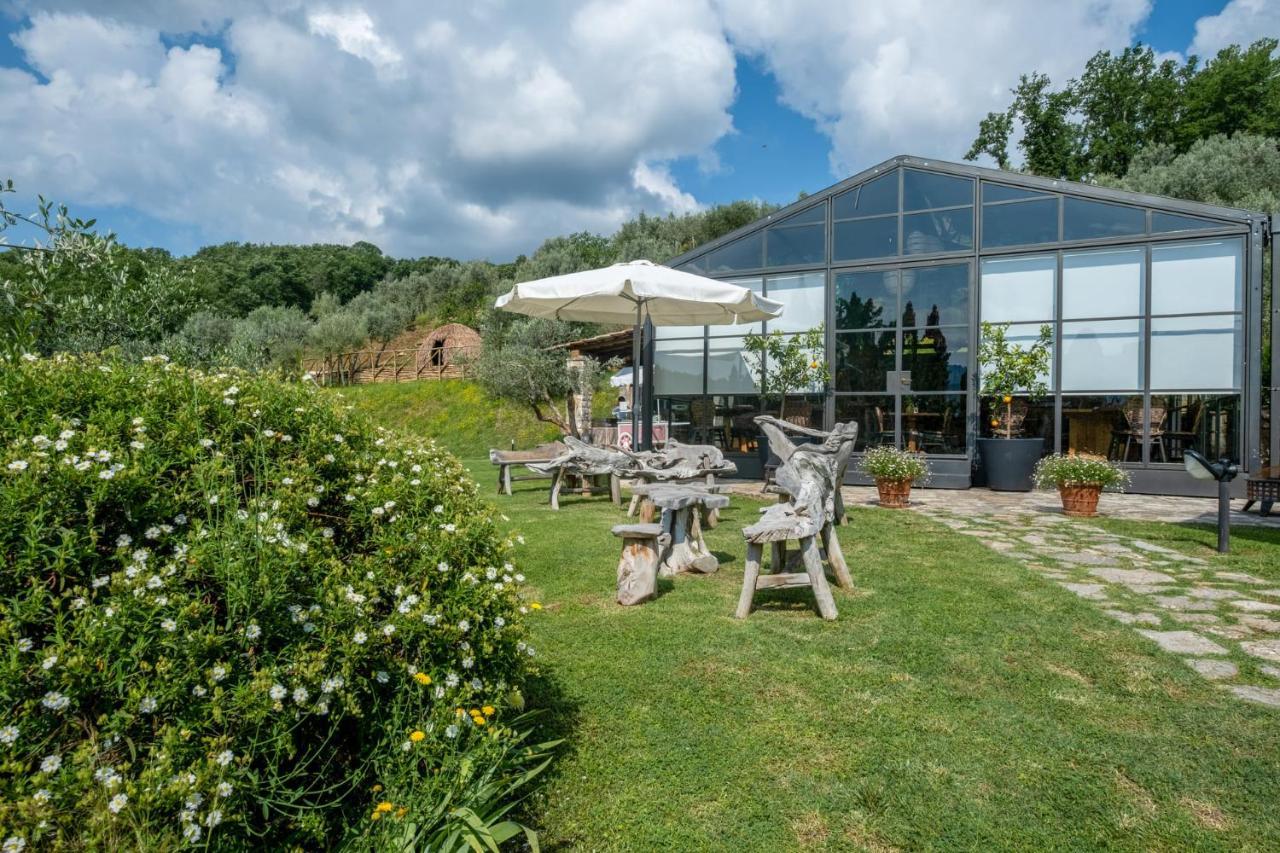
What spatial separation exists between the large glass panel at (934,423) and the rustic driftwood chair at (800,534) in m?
6.43

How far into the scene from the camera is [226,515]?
170 cm

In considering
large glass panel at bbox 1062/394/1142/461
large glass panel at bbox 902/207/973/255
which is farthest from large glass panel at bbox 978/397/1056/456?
large glass panel at bbox 902/207/973/255

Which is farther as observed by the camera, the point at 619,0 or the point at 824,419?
the point at 824,419

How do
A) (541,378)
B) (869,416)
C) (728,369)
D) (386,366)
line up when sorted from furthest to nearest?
(386,366), (541,378), (728,369), (869,416)

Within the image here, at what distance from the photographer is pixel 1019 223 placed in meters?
10.3

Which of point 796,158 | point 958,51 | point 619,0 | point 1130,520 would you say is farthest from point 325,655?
point 796,158

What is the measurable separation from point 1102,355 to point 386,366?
913 inches

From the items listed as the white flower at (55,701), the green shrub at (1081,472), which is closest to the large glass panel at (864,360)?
the green shrub at (1081,472)

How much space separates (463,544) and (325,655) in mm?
584

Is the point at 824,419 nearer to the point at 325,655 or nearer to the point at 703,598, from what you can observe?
the point at 703,598

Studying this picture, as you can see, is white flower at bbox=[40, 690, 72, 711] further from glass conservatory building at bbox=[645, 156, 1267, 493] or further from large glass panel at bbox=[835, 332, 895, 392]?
large glass panel at bbox=[835, 332, 895, 392]

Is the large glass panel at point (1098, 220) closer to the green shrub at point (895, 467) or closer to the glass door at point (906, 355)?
the glass door at point (906, 355)

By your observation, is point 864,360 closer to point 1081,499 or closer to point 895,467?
point 895,467

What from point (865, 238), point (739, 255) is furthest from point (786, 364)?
point (865, 238)
